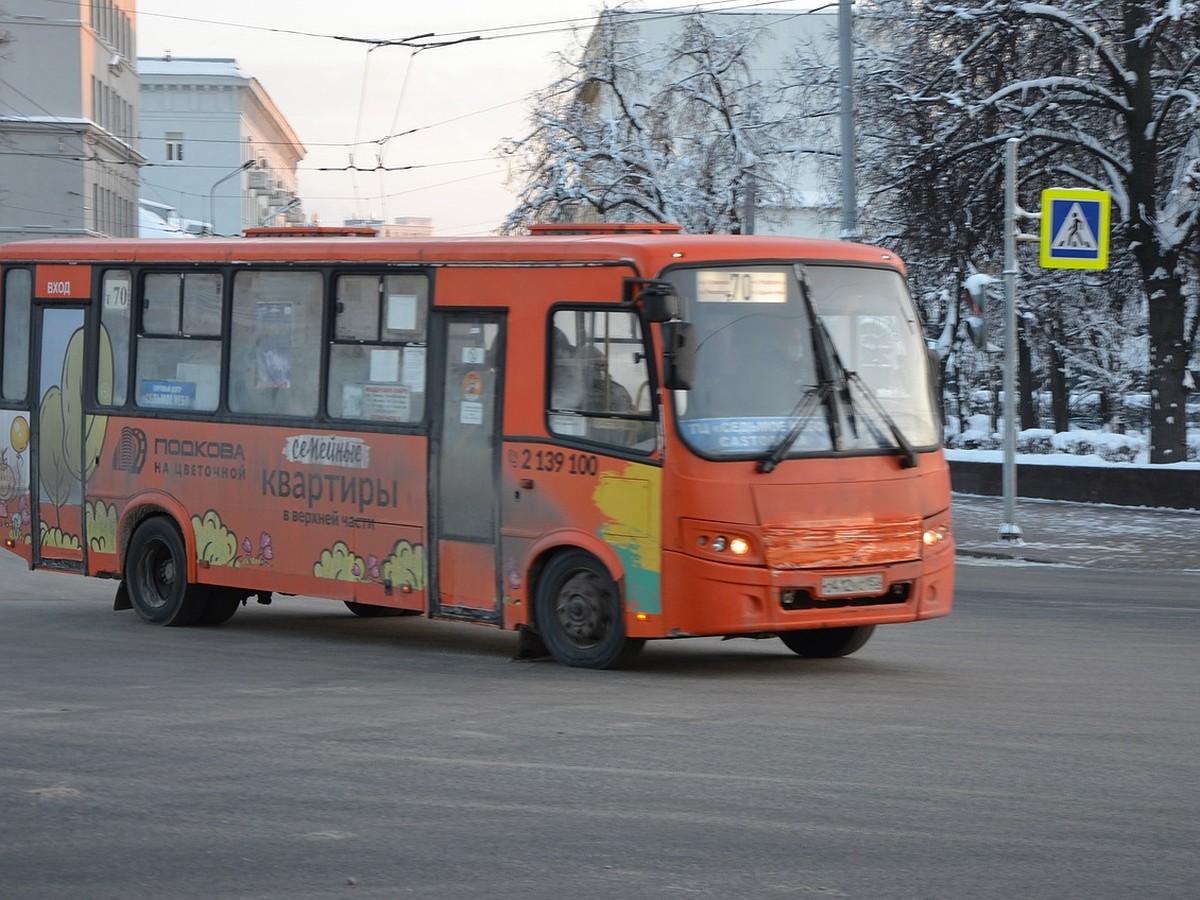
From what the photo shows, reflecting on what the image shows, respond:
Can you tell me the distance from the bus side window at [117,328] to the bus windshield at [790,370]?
5544 mm

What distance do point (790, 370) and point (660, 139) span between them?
A: 33.3 metres

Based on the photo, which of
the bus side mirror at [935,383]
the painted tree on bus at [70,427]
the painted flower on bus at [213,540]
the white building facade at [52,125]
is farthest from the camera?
the white building facade at [52,125]

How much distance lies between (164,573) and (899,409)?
607cm

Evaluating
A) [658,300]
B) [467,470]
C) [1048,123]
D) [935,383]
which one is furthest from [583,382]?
[1048,123]

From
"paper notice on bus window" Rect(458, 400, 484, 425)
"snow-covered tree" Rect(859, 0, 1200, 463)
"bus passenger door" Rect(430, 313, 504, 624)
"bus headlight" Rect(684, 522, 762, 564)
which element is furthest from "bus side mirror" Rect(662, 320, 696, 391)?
"snow-covered tree" Rect(859, 0, 1200, 463)

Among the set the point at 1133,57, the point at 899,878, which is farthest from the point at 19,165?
the point at 899,878

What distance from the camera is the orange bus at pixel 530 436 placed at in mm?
11414

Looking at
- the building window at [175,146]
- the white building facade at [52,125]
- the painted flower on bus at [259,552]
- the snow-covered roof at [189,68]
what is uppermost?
the snow-covered roof at [189,68]

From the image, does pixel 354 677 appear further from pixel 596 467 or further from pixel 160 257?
pixel 160 257

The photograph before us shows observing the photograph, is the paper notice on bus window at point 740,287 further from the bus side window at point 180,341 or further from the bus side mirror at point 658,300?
the bus side window at point 180,341

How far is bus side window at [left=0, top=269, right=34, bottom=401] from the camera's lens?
1617 centimetres

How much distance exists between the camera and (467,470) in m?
12.7

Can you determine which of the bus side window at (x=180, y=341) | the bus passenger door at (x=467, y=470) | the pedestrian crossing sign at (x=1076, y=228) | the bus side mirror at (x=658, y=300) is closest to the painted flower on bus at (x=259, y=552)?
the bus side window at (x=180, y=341)

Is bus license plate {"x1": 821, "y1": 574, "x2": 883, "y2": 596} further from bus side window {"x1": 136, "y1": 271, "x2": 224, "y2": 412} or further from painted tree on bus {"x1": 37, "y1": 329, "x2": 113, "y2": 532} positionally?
painted tree on bus {"x1": 37, "y1": 329, "x2": 113, "y2": 532}
